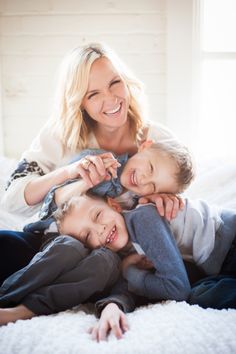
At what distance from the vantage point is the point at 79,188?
82cm

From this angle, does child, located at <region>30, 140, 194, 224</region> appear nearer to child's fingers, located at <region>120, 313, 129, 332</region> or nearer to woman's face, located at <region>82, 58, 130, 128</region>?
woman's face, located at <region>82, 58, 130, 128</region>

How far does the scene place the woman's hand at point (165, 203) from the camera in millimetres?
809

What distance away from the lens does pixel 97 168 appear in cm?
80

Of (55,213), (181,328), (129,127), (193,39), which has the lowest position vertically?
(181,328)

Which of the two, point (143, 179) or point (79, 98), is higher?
point (79, 98)

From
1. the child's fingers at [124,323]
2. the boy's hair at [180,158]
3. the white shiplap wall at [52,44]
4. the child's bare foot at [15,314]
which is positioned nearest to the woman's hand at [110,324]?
the child's fingers at [124,323]

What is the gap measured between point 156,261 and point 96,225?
0.11m

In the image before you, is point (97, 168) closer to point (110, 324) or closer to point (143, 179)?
point (143, 179)

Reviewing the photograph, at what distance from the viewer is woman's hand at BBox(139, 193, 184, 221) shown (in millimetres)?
809

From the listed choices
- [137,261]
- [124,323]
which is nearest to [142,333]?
[124,323]

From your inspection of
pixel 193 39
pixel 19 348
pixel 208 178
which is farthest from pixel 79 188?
pixel 193 39

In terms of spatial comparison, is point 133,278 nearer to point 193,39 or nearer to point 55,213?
point 55,213

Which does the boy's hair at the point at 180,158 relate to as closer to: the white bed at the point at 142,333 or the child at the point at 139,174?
the child at the point at 139,174

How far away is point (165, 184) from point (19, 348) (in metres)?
0.35
